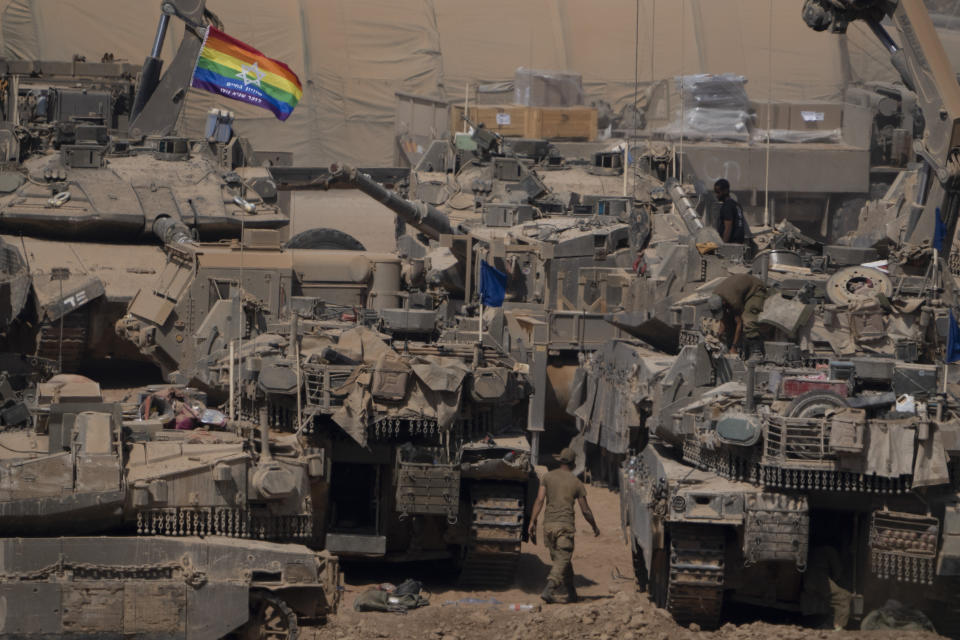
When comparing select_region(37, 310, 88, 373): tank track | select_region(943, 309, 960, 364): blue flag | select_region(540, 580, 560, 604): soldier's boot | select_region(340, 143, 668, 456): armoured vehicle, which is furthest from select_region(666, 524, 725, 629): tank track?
select_region(37, 310, 88, 373): tank track

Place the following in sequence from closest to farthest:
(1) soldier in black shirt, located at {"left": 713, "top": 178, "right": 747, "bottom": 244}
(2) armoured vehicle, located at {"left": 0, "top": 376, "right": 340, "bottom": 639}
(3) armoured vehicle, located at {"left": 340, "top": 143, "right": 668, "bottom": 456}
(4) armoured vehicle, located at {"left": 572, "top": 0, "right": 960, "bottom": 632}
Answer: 1. (2) armoured vehicle, located at {"left": 0, "top": 376, "right": 340, "bottom": 639}
2. (4) armoured vehicle, located at {"left": 572, "top": 0, "right": 960, "bottom": 632}
3. (1) soldier in black shirt, located at {"left": 713, "top": 178, "right": 747, "bottom": 244}
4. (3) armoured vehicle, located at {"left": 340, "top": 143, "right": 668, "bottom": 456}

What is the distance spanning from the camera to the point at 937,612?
15.8m

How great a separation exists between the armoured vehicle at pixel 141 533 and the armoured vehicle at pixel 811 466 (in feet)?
9.84

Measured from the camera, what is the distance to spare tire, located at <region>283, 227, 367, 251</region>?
28.8 metres

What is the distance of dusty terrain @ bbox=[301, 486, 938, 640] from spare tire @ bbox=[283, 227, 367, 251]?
1136cm

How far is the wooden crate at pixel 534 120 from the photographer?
40031mm

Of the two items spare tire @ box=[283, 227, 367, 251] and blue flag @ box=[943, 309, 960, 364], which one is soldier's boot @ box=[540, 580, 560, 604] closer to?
blue flag @ box=[943, 309, 960, 364]

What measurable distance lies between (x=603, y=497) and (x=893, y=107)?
2225 cm

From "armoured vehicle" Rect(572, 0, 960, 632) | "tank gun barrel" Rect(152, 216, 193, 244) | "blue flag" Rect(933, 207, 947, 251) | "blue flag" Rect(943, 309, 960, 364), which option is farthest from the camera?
"tank gun barrel" Rect(152, 216, 193, 244)

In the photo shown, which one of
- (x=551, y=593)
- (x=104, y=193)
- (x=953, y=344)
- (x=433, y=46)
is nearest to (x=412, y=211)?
(x=104, y=193)

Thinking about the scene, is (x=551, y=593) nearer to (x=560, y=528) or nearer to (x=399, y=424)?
(x=560, y=528)

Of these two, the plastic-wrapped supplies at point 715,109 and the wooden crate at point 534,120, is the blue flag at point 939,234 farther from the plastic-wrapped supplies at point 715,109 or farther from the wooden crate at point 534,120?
the plastic-wrapped supplies at point 715,109

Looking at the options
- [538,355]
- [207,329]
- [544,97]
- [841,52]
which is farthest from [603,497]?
[841,52]

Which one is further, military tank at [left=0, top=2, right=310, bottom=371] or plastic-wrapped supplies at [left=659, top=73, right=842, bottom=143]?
plastic-wrapped supplies at [left=659, top=73, right=842, bottom=143]
